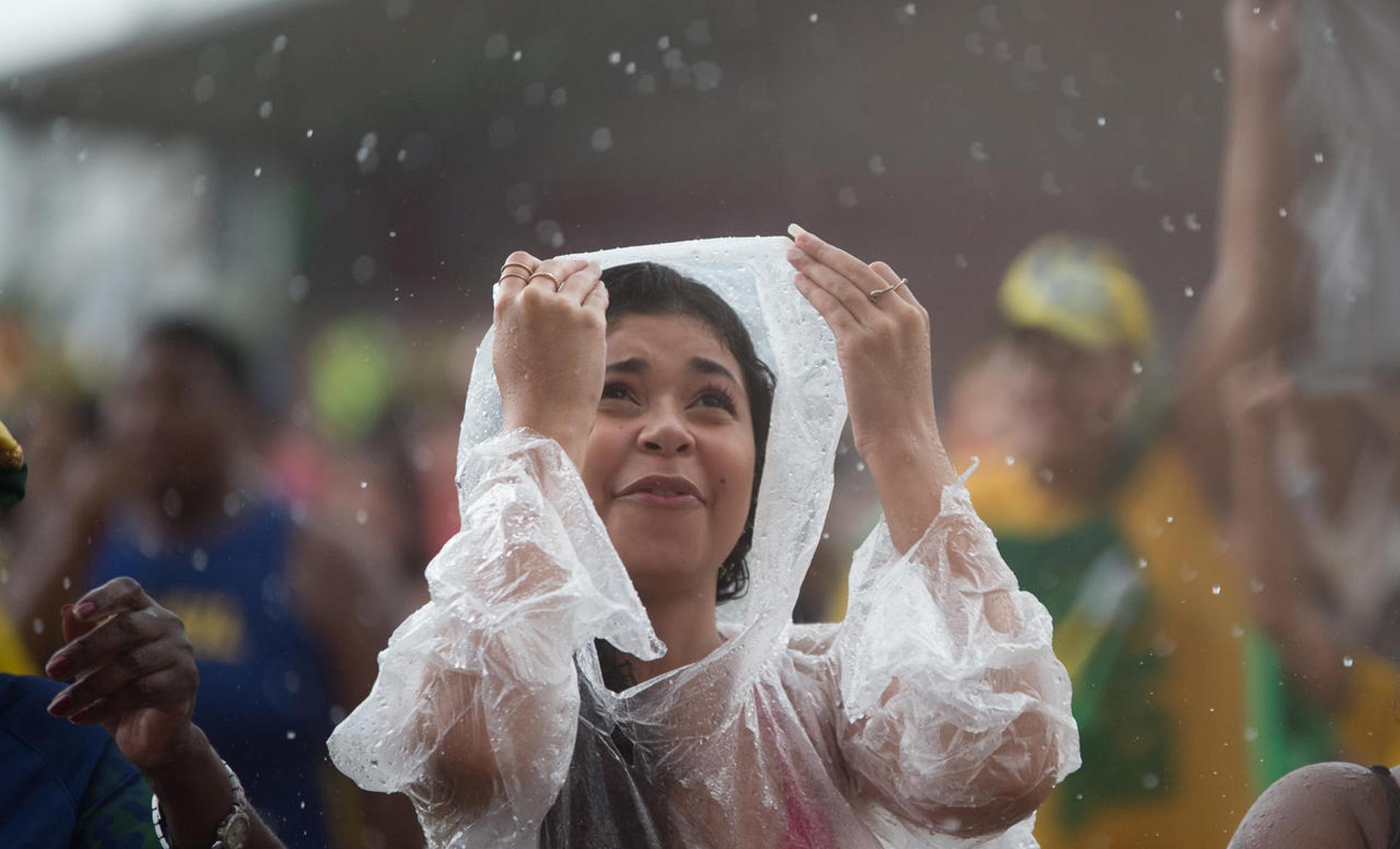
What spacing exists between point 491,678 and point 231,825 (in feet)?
0.88

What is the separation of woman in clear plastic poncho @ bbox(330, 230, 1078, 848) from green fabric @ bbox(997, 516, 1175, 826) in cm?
64

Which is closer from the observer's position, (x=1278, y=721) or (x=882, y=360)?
(x=882, y=360)

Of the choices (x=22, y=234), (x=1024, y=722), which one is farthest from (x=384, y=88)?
(x=1024, y=722)

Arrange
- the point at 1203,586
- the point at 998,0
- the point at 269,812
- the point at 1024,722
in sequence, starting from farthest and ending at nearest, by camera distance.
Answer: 1. the point at 998,0
2. the point at 1203,586
3. the point at 269,812
4. the point at 1024,722

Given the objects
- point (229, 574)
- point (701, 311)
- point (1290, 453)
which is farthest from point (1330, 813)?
point (229, 574)

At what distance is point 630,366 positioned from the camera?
0.83 meters

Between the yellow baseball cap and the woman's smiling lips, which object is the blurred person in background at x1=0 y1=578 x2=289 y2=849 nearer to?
the woman's smiling lips

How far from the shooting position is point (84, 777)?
881 mm

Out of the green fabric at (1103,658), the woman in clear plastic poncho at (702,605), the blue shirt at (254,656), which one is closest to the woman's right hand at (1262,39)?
the green fabric at (1103,658)

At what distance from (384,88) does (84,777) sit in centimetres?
141

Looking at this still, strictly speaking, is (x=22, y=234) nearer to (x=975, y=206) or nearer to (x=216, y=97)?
(x=216, y=97)

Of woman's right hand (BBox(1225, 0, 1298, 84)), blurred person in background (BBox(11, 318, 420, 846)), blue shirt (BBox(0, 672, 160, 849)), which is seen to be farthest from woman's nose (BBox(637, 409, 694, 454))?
woman's right hand (BBox(1225, 0, 1298, 84))

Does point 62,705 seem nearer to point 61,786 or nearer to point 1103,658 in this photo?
point 61,786

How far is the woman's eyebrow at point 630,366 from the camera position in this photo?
824 millimetres
